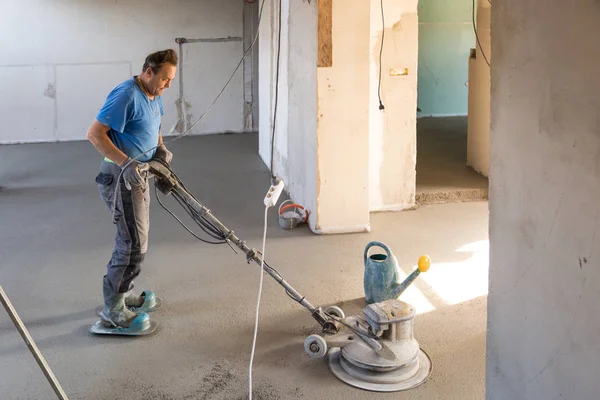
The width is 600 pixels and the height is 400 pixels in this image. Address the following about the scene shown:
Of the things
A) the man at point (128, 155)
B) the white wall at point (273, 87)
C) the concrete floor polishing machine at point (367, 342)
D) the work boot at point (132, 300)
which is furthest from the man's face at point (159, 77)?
the white wall at point (273, 87)

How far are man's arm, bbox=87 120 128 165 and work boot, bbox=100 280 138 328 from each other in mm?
770

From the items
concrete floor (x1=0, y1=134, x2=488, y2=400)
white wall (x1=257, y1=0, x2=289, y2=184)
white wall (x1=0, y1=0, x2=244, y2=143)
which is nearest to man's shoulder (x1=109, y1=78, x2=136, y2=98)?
concrete floor (x1=0, y1=134, x2=488, y2=400)

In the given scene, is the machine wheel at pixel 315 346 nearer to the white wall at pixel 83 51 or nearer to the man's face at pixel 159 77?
the man's face at pixel 159 77

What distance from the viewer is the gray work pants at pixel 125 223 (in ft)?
12.5

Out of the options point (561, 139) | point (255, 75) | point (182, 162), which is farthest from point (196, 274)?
point (255, 75)

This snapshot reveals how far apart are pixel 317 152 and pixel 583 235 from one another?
357 cm

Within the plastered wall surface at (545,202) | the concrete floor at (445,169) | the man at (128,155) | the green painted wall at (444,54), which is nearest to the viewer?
the plastered wall surface at (545,202)

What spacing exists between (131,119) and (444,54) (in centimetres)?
846

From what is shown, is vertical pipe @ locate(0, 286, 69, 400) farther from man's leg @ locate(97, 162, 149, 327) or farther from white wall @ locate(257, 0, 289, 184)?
white wall @ locate(257, 0, 289, 184)

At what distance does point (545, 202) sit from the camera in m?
2.35

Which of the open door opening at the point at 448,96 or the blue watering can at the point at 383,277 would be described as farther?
the open door opening at the point at 448,96

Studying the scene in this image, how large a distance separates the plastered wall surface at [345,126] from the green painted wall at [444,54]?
6.07m

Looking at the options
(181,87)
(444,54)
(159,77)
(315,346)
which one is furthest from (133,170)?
(444,54)

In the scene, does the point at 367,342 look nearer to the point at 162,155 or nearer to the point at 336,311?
the point at 336,311
